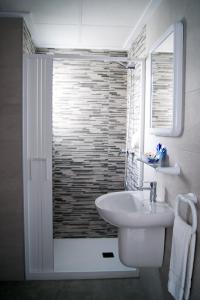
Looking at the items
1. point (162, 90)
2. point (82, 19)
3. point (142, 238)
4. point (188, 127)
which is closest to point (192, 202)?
point (188, 127)

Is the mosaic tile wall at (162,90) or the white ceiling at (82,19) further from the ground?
Answer: the white ceiling at (82,19)

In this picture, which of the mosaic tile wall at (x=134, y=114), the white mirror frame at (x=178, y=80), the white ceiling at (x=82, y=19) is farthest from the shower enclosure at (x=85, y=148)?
the white mirror frame at (x=178, y=80)

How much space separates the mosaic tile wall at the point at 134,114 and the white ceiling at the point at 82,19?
15cm

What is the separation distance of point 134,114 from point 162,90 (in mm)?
900

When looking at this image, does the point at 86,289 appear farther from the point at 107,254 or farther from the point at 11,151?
the point at 11,151

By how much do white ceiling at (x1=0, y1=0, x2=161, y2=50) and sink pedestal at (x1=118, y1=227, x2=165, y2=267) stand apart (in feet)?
5.40

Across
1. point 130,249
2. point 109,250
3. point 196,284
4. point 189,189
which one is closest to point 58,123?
point 109,250

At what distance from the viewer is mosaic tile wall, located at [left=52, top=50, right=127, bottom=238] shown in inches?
121

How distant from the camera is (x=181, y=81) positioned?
153cm

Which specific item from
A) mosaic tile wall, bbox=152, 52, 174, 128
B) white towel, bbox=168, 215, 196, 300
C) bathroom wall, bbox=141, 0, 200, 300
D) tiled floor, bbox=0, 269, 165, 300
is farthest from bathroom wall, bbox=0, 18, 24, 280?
white towel, bbox=168, 215, 196, 300

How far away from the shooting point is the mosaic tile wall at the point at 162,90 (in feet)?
5.46

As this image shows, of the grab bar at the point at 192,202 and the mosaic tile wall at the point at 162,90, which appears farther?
the mosaic tile wall at the point at 162,90

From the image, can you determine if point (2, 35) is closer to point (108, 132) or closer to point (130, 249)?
point (108, 132)

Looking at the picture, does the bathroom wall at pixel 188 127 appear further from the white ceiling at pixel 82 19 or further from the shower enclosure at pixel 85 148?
the shower enclosure at pixel 85 148
